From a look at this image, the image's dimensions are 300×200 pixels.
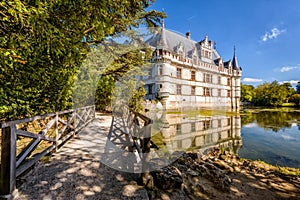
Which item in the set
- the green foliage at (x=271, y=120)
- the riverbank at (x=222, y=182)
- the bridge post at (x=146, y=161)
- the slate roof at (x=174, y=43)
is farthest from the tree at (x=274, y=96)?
the bridge post at (x=146, y=161)

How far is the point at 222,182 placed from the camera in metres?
3.88

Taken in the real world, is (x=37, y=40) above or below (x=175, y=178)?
above

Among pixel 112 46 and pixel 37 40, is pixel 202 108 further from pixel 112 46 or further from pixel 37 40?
pixel 37 40

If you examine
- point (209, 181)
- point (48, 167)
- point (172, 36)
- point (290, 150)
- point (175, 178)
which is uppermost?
point (172, 36)

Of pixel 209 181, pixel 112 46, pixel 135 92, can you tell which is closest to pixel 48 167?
pixel 209 181

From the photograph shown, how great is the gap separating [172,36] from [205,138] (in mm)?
18425

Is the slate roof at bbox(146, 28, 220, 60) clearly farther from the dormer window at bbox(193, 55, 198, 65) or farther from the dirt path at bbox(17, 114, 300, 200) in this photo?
the dirt path at bbox(17, 114, 300, 200)

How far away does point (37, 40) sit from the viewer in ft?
8.09

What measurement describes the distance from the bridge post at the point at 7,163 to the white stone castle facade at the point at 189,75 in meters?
17.0

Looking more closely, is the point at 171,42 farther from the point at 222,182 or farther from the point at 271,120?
the point at 222,182

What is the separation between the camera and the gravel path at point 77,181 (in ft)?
7.51

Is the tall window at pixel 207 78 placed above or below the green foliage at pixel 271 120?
above

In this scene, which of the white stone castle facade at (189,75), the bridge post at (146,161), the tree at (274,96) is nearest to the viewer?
the bridge post at (146,161)

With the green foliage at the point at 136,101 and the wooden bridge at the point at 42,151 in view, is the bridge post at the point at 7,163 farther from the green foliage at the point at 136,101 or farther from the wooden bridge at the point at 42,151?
the green foliage at the point at 136,101
